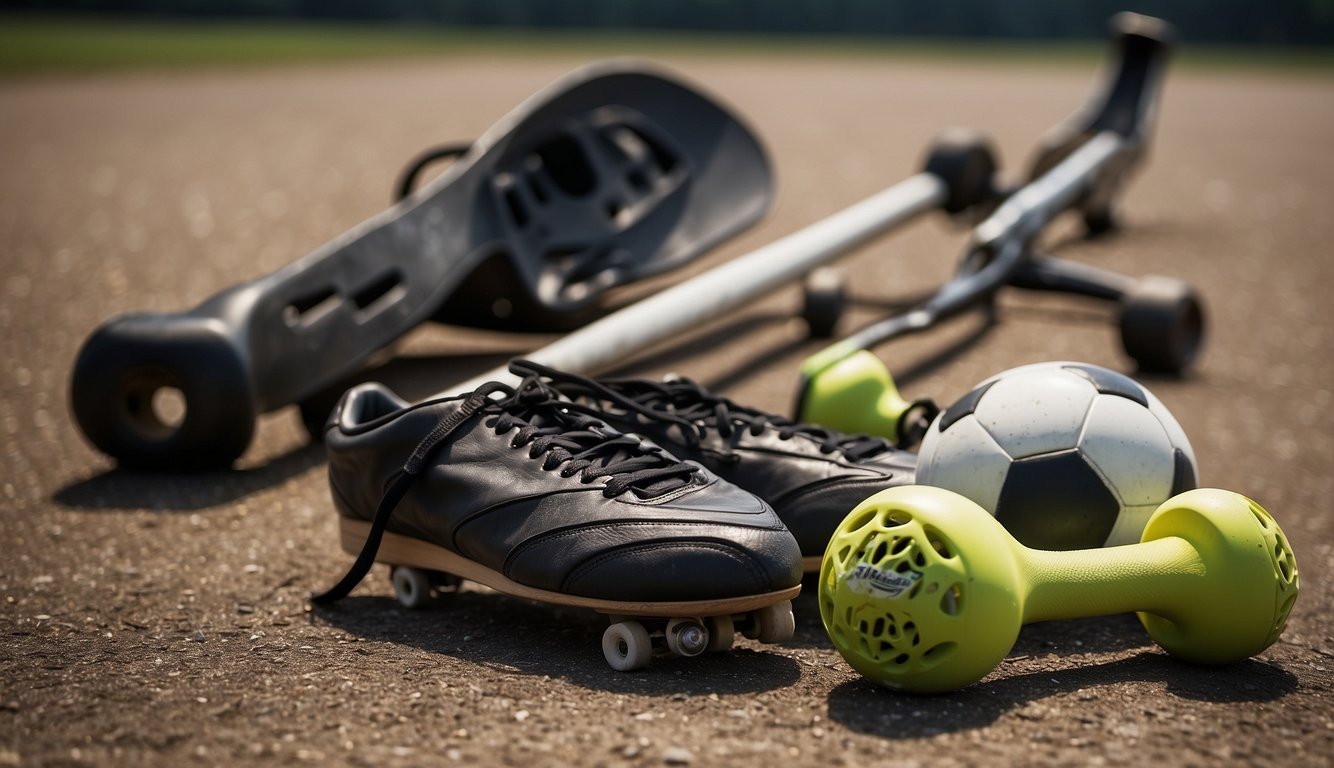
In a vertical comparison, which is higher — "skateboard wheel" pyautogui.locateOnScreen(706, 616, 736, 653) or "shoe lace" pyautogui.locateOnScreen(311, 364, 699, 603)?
"shoe lace" pyautogui.locateOnScreen(311, 364, 699, 603)

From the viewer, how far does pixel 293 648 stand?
258 centimetres

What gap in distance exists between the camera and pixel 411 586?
2818 mm

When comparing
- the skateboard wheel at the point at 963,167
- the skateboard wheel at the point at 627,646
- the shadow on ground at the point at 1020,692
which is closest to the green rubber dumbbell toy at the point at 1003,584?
the shadow on ground at the point at 1020,692

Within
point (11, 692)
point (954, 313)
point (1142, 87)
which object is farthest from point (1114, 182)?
point (11, 692)

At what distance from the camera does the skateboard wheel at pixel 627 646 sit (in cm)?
241

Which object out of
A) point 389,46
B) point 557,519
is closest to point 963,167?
point 557,519

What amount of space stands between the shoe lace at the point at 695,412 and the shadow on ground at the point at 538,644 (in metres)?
0.43

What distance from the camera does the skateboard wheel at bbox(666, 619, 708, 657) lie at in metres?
2.41

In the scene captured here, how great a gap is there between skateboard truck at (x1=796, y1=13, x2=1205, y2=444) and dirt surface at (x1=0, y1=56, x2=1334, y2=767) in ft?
0.65

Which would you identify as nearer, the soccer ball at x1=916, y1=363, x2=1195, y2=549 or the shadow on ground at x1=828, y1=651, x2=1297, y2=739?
the shadow on ground at x1=828, y1=651, x2=1297, y2=739

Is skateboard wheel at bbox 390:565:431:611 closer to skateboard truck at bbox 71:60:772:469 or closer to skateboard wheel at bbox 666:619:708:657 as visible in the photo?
skateboard wheel at bbox 666:619:708:657

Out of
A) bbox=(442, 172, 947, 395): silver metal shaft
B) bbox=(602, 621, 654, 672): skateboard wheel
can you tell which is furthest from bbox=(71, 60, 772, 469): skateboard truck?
bbox=(602, 621, 654, 672): skateboard wheel

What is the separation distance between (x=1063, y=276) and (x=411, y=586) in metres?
3.59

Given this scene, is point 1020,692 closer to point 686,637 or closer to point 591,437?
point 686,637
